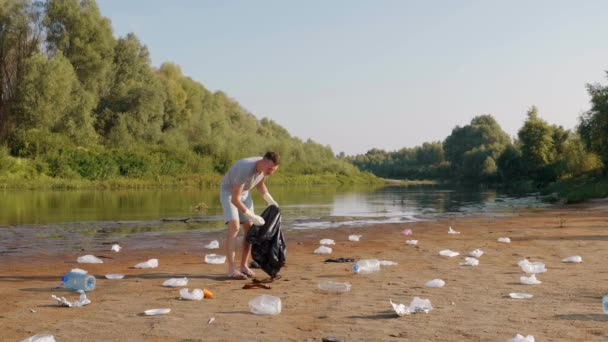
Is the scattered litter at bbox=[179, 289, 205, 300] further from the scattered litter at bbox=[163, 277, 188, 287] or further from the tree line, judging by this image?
the tree line

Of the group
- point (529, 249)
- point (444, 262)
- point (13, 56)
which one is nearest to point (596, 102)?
point (529, 249)

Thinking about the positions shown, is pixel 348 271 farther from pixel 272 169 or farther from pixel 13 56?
pixel 13 56

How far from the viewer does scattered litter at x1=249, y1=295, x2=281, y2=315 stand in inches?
219

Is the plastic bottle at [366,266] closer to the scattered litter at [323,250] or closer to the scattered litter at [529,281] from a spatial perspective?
the scattered litter at [529,281]

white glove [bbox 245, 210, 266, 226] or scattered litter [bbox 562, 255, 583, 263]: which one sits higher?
white glove [bbox 245, 210, 266, 226]

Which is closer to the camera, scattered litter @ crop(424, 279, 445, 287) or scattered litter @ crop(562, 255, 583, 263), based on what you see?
scattered litter @ crop(424, 279, 445, 287)

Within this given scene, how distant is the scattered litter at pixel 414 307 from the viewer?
544 centimetres

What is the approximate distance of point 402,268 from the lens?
8633 millimetres

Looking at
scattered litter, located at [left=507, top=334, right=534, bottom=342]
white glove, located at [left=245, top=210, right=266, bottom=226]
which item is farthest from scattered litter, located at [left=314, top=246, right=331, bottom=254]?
scattered litter, located at [left=507, top=334, right=534, bottom=342]

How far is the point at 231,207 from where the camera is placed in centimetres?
812

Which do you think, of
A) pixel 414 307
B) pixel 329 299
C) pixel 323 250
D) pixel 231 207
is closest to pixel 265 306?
pixel 329 299

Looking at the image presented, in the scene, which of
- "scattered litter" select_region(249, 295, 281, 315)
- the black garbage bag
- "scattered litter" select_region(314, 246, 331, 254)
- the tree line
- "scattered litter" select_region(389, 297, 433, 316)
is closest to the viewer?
"scattered litter" select_region(389, 297, 433, 316)

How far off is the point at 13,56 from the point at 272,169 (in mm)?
52864

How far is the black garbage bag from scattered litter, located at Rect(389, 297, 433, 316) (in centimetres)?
260
